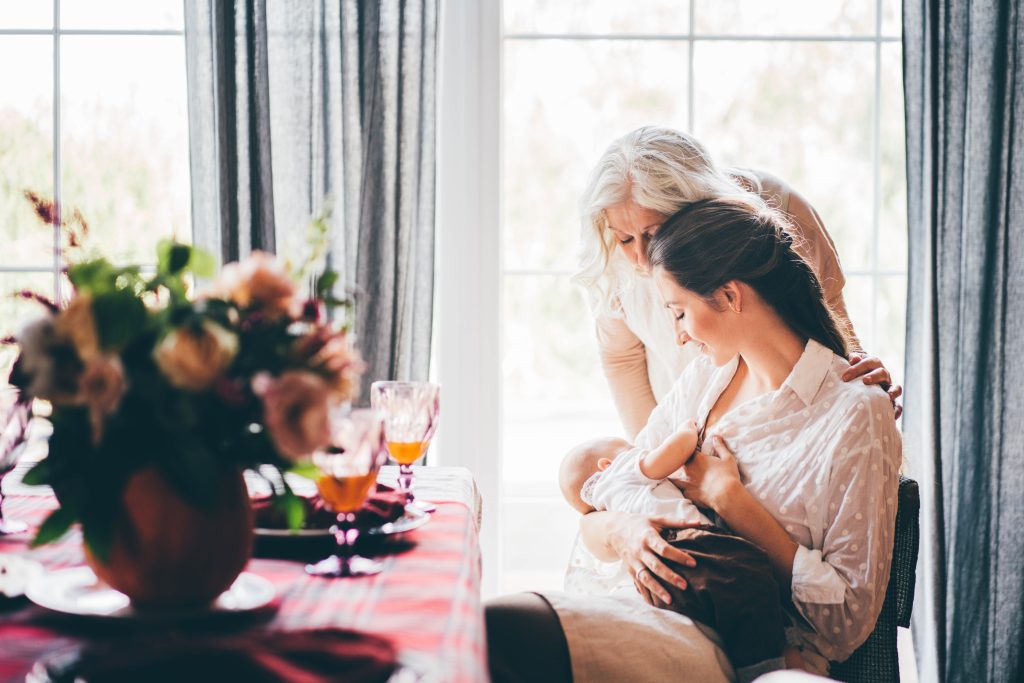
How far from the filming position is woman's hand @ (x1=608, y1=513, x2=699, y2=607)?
1624mm

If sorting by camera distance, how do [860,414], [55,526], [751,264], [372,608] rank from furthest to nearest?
[751,264] < [860,414] < [372,608] < [55,526]

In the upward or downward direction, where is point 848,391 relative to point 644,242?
downward

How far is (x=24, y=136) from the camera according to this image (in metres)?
2.95

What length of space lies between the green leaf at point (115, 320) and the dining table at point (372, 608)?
0.69ft

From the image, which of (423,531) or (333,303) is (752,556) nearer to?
(423,531)

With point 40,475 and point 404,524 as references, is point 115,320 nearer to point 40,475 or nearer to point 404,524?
point 40,475

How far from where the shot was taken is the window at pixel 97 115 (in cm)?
293

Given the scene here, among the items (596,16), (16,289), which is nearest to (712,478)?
(596,16)

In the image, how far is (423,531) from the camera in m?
1.33

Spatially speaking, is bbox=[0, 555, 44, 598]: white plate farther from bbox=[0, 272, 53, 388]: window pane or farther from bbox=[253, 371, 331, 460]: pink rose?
bbox=[0, 272, 53, 388]: window pane

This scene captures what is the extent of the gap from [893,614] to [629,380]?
3.37ft

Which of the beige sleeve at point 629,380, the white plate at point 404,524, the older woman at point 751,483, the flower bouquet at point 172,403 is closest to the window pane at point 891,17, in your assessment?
the beige sleeve at point 629,380

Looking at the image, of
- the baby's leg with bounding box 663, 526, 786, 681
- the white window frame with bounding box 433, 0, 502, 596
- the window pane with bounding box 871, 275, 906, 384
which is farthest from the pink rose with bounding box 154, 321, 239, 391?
the window pane with bounding box 871, 275, 906, 384

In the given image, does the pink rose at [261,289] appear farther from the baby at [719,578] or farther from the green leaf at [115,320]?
the baby at [719,578]
